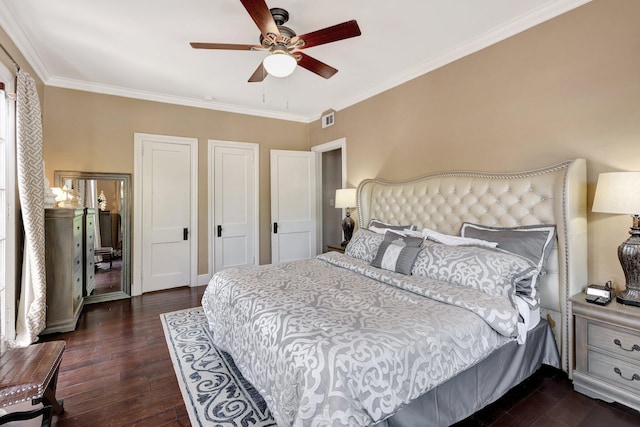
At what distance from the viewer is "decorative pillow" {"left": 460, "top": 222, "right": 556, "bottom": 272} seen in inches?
86.1

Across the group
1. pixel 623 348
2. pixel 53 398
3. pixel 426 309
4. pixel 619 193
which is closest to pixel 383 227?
pixel 426 309

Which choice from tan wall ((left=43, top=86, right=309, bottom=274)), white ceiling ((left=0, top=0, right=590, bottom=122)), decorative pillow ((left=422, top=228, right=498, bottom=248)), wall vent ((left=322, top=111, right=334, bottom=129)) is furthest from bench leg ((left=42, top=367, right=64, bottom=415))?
wall vent ((left=322, top=111, right=334, bottom=129))

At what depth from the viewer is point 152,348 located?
8.77 feet

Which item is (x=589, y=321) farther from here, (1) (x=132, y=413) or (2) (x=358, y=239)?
(1) (x=132, y=413)

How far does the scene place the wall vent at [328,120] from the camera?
16.0ft

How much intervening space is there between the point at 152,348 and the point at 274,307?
5.35ft

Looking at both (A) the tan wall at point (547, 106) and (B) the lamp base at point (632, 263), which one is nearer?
(B) the lamp base at point (632, 263)

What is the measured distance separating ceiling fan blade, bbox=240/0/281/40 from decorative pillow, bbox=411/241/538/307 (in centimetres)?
205

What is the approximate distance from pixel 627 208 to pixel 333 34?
2155mm

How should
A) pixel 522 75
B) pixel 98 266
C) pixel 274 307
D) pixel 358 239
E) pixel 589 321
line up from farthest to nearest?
pixel 98 266, pixel 358 239, pixel 522 75, pixel 589 321, pixel 274 307

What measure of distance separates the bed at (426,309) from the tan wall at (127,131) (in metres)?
2.36

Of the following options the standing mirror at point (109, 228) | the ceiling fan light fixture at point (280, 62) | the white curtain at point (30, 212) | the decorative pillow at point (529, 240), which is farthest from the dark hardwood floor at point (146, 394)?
the ceiling fan light fixture at point (280, 62)

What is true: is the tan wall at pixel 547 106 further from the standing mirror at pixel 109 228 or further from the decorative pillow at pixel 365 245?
the standing mirror at pixel 109 228

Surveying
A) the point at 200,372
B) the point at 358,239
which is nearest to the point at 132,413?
the point at 200,372
